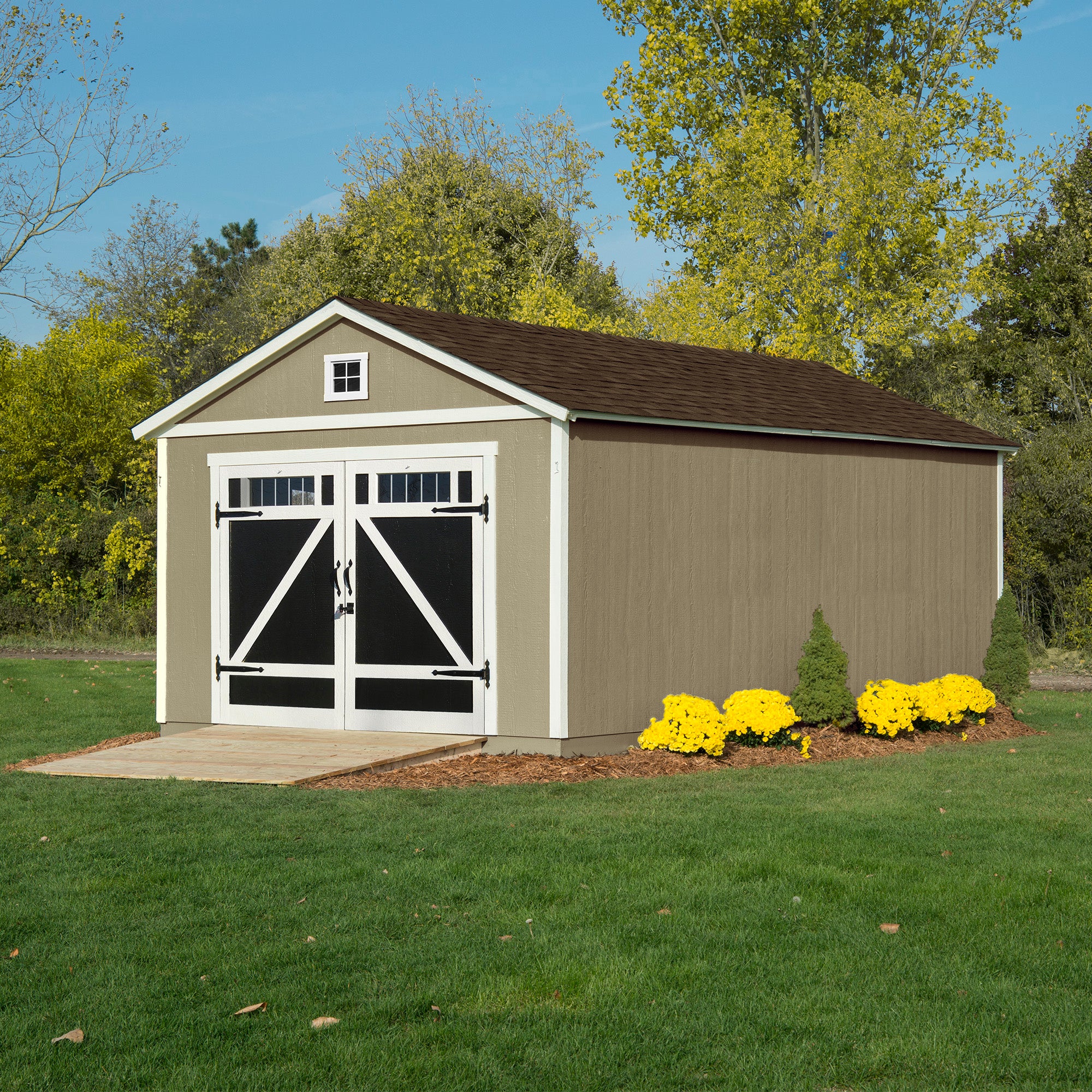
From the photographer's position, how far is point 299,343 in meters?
11.4

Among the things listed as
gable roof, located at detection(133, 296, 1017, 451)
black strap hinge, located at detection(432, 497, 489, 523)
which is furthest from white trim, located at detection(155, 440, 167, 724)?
black strap hinge, located at detection(432, 497, 489, 523)

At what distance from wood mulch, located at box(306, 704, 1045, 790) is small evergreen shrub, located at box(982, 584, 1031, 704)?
53.4 inches

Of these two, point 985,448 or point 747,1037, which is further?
point 985,448

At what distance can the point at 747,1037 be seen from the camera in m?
4.22

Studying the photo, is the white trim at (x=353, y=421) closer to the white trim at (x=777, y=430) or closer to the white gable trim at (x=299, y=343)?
the white gable trim at (x=299, y=343)

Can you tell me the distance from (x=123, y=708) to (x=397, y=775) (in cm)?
598

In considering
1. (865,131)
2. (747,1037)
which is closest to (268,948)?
(747,1037)

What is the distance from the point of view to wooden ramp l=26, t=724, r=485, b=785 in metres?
9.08

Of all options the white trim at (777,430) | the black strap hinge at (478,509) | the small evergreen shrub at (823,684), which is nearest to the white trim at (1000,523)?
the white trim at (777,430)

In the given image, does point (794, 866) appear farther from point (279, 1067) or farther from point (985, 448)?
point (985, 448)

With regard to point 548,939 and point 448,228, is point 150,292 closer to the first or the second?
point 448,228

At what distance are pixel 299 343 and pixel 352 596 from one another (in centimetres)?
236

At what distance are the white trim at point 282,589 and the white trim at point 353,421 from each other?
2.86ft

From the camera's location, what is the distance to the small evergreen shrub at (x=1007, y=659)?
12555 mm
